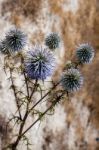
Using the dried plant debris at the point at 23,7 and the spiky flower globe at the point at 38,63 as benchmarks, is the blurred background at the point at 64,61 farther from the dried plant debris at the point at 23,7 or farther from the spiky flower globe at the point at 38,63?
the spiky flower globe at the point at 38,63

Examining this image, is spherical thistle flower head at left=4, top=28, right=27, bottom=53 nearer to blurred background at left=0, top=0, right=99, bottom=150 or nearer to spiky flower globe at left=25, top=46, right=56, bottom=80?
spiky flower globe at left=25, top=46, right=56, bottom=80

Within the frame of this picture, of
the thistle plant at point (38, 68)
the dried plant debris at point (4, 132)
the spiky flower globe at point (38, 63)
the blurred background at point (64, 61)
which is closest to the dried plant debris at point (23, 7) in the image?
the blurred background at point (64, 61)

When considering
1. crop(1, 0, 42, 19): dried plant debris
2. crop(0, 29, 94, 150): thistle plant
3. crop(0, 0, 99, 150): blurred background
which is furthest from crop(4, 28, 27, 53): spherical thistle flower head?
crop(1, 0, 42, 19): dried plant debris

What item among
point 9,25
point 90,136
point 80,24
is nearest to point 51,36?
point 9,25

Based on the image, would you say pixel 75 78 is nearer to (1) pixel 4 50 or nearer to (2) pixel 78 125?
(1) pixel 4 50

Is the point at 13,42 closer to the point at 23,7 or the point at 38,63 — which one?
the point at 38,63

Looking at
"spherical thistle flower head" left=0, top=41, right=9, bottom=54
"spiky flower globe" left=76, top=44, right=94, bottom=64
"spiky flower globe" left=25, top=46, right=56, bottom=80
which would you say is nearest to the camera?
"spiky flower globe" left=25, top=46, right=56, bottom=80
